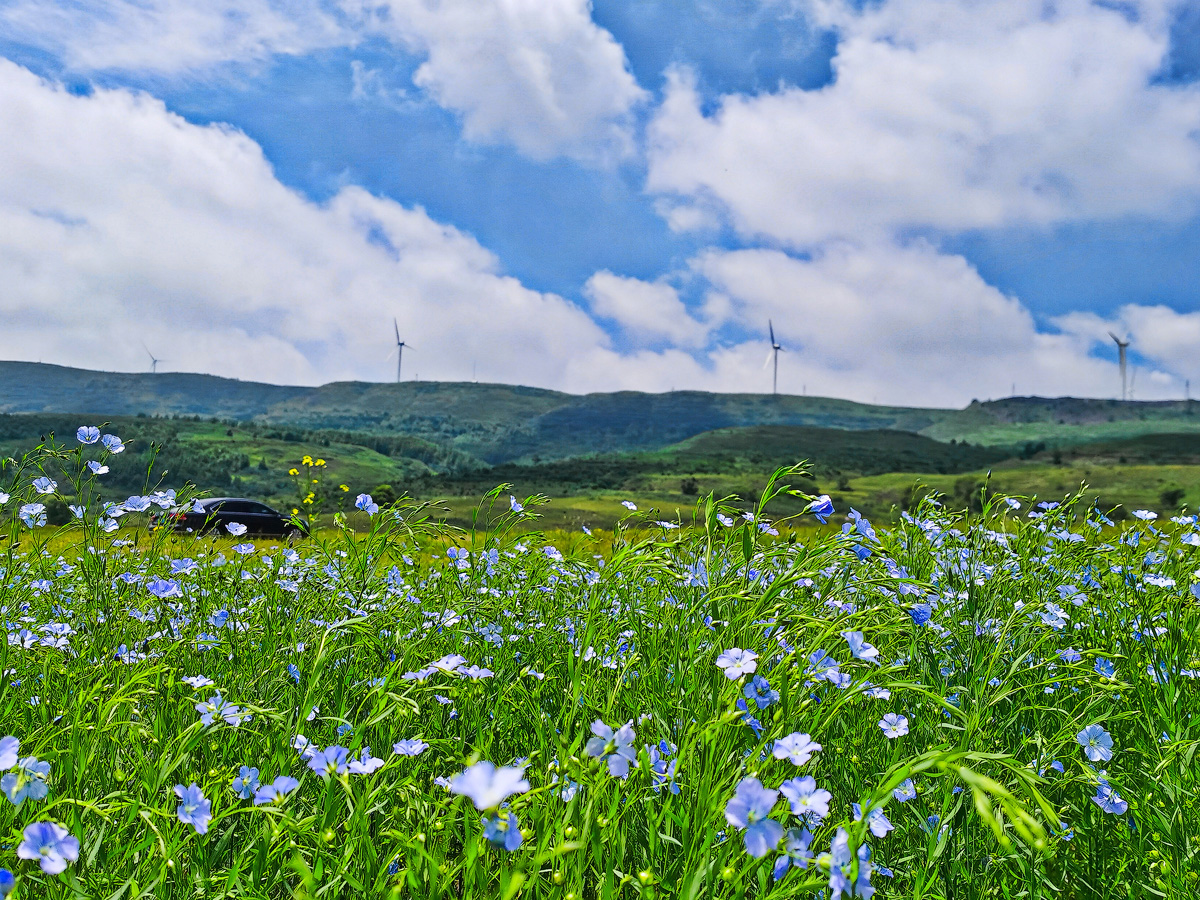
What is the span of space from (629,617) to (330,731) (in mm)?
1729

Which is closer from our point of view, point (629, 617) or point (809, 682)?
point (809, 682)

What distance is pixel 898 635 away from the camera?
3846 millimetres

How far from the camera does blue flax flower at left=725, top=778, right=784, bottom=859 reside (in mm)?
1483

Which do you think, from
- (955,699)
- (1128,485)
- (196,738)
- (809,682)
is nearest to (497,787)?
(196,738)

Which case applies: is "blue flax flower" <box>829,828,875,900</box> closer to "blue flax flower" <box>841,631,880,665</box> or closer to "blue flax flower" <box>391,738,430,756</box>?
"blue flax flower" <box>841,631,880,665</box>

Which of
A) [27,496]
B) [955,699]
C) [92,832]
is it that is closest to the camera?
[92,832]

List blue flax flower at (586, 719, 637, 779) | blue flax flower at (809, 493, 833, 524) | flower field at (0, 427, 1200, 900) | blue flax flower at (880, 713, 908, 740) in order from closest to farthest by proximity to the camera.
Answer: blue flax flower at (586, 719, 637, 779) → flower field at (0, 427, 1200, 900) → blue flax flower at (809, 493, 833, 524) → blue flax flower at (880, 713, 908, 740)

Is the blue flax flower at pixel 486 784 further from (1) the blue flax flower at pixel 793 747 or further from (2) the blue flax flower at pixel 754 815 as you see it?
(1) the blue flax flower at pixel 793 747

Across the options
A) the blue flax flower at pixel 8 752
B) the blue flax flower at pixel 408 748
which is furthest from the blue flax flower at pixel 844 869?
the blue flax flower at pixel 8 752

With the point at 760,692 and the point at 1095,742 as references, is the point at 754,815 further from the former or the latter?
the point at 1095,742

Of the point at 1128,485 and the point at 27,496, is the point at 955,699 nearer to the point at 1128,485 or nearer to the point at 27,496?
the point at 27,496

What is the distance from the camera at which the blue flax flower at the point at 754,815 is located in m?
1.48

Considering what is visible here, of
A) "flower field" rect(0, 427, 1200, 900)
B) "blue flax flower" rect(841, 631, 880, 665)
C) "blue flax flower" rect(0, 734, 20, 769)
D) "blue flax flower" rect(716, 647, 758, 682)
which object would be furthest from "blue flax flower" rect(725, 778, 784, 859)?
"blue flax flower" rect(0, 734, 20, 769)

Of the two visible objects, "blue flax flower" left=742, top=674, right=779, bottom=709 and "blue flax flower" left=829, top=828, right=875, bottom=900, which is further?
"blue flax flower" left=742, top=674, right=779, bottom=709
